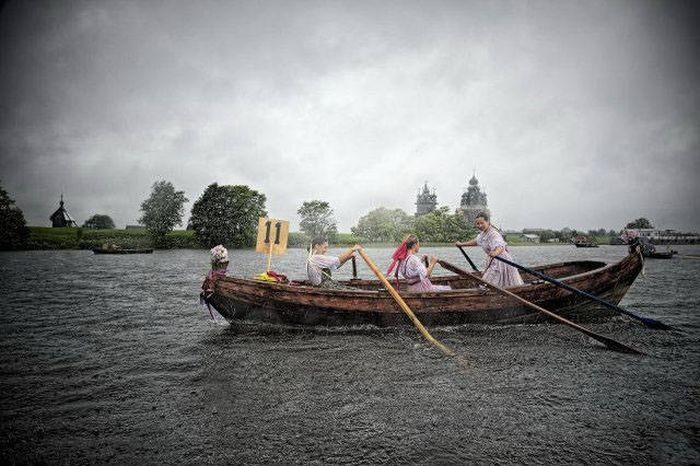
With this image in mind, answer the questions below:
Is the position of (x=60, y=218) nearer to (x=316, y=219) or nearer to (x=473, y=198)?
(x=316, y=219)

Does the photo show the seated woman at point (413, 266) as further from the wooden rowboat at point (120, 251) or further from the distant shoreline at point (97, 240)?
the distant shoreline at point (97, 240)

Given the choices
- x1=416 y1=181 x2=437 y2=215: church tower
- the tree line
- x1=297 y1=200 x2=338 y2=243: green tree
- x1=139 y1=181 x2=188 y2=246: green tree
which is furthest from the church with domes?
x1=139 y1=181 x2=188 y2=246: green tree

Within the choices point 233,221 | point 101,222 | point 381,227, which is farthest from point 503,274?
point 101,222

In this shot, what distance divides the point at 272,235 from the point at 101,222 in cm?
18110

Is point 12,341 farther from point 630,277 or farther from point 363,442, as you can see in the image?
point 630,277

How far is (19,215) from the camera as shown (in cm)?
5475

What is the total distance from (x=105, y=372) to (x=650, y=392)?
9.33 meters

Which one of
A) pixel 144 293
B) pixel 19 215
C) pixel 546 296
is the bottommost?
pixel 144 293

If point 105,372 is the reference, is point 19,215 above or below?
above

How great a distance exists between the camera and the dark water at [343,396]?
3.85 metres

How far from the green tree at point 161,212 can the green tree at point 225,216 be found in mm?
7374

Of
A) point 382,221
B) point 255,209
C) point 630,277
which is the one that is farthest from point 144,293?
point 382,221

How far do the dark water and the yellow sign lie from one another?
2400 mm

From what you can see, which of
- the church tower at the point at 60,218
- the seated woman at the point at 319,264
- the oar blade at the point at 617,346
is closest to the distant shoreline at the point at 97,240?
the church tower at the point at 60,218
